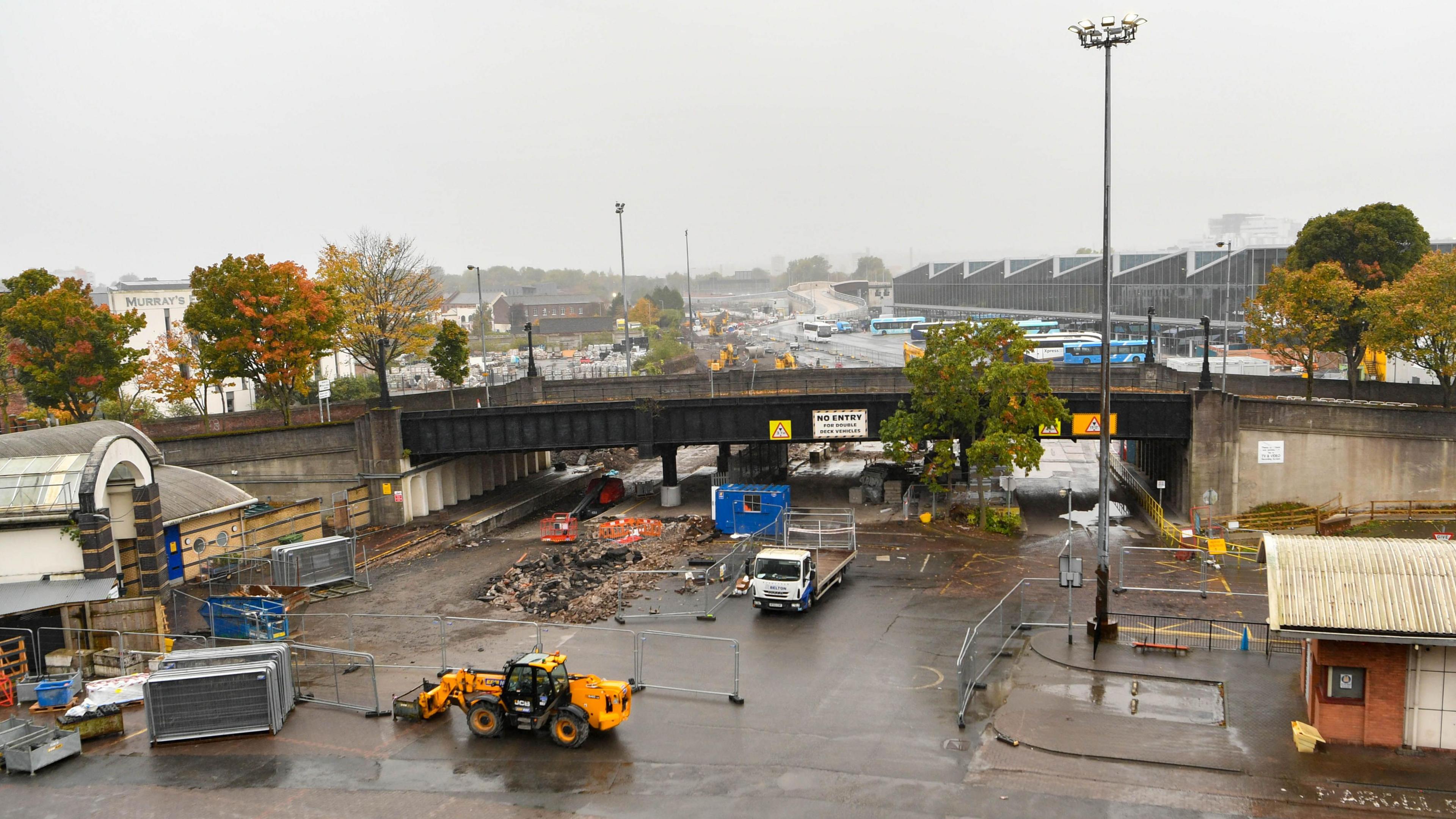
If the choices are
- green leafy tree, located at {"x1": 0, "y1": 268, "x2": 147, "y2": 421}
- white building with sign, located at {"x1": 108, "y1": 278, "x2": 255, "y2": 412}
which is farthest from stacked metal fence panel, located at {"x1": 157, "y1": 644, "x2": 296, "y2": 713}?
white building with sign, located at {"x1": 108, "y1": 278, "x2": 255, "y2": 412}

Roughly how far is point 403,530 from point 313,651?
1852 cm

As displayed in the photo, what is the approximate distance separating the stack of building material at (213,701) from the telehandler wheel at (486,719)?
469cm

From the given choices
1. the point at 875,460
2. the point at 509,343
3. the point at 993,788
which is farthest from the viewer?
the point at 509,343

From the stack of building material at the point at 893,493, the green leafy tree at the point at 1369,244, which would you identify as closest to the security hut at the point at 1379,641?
the stack of building material at the point at 893,493

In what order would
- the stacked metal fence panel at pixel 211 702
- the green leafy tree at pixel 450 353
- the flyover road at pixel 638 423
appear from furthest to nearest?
the green leafy tree at pixel 450 353, the flyover road at pixel 638 423, the stacked metal fence panel at pixel 211 702

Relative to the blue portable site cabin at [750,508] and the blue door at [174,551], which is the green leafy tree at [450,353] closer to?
the blue door at [174,551]

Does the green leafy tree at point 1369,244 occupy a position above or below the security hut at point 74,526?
above

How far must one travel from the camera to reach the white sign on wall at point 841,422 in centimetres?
4775

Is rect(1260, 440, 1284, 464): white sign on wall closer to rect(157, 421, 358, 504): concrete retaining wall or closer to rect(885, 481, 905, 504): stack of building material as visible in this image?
rect(885, 481, 905, 504): stack of building material

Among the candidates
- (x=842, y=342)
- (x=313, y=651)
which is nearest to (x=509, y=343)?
(x=842, y=342)

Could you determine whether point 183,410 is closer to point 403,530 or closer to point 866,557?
point 403,530

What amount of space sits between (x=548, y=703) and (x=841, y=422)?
2952cm

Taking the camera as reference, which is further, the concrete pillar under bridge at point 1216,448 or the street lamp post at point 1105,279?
the concrete pillar under bridge at point 1216,448

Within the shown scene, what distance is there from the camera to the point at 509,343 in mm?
162125
